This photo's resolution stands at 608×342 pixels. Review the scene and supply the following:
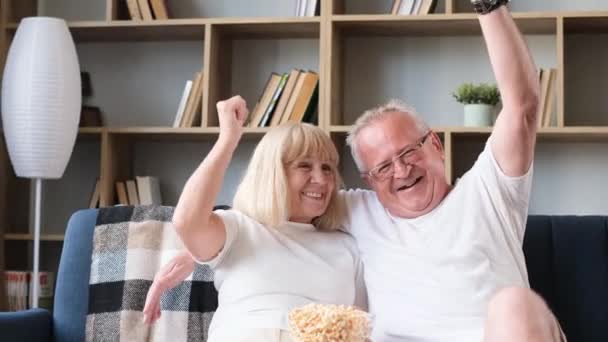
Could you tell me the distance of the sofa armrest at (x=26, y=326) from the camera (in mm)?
2255

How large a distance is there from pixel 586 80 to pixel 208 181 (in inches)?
78.1

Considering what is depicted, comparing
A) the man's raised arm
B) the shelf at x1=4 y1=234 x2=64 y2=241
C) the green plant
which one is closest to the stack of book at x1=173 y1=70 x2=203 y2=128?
the shelf at x1=4 y1=234 x2=64 y2=241

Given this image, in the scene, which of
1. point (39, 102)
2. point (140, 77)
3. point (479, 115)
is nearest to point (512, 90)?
point (479, 115)

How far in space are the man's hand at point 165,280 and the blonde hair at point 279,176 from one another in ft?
0.60

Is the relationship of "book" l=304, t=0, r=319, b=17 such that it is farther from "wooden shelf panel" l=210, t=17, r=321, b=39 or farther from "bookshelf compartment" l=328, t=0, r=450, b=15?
"bookshelf compartment" l=328, t=0, r=450, b=15

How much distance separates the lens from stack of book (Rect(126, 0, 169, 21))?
3.51m

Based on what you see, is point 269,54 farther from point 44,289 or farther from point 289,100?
point 44,289

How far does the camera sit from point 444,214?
2080 mm

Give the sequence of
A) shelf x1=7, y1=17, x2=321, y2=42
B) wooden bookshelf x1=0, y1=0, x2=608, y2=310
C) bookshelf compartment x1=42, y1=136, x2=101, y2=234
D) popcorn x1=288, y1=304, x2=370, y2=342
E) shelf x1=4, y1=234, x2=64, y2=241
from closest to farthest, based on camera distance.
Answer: popcorn x1=288, y1=304, x2=370, y2=342
wooden bookshelf x1=0, y1=0, x2=608, y2=310
shelf x1=7, y1=17, x2=321, y2=42
shelf x1=4, y1=234, x2=64, y2=241
bookshelf compartment x1=42, y1=136, x2=101, y2=234

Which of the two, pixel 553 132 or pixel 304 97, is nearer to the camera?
pixel 553 132

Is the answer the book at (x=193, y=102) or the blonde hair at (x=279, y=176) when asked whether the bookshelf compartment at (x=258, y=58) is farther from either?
the blonde hair at (x=279, y=176)

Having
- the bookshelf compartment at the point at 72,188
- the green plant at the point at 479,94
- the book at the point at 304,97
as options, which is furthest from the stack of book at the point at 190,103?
the green plant at the point at 479,94

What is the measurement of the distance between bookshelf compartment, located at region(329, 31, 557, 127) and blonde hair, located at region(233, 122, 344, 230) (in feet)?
4.26

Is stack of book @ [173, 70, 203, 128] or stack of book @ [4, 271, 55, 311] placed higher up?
stack of book @ [173, 70, 203, 128]
